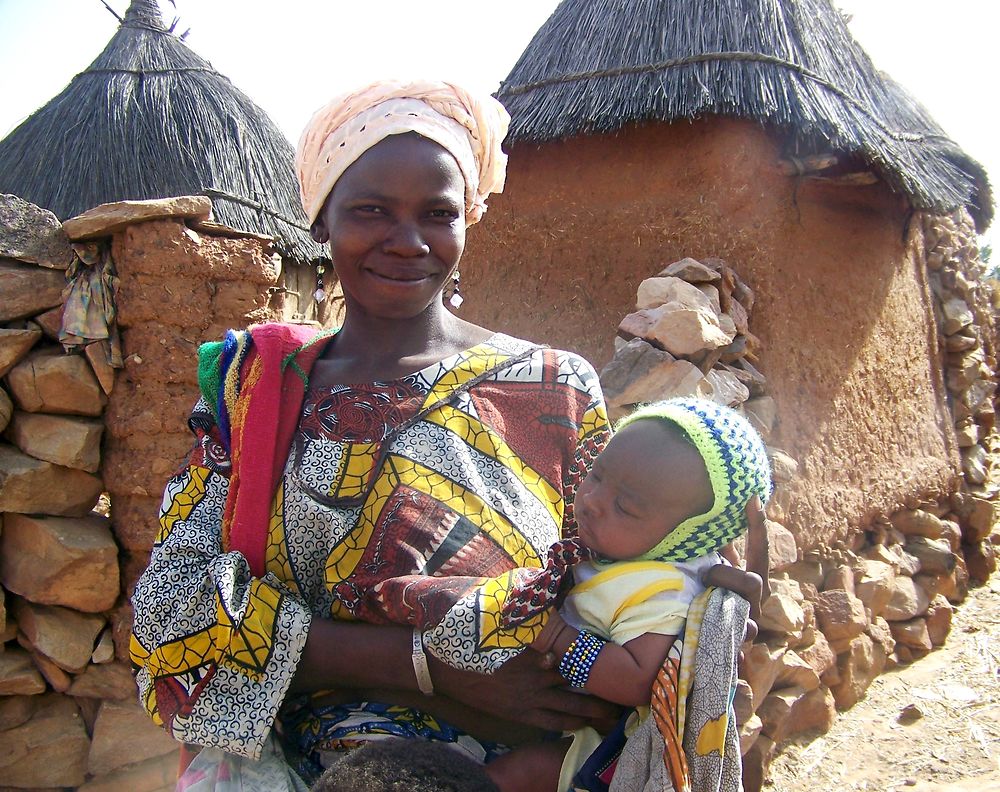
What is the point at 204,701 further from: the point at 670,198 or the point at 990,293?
the point at 990,293

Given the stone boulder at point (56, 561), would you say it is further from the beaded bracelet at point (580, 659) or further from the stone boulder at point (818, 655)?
the stone boulder at point (818, 655)

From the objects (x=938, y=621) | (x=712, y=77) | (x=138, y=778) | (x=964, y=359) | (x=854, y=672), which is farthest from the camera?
(x=964, y=359)

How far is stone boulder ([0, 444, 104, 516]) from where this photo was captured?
3.32m

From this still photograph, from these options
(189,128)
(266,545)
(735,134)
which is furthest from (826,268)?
(189,128)

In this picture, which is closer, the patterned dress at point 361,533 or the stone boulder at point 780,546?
the patterned dress at point 361,533

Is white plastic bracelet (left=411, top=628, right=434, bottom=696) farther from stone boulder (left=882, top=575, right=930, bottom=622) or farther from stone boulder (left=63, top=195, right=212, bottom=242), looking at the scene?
stone boulder (left=882, top=575, right=930, bottom=622)

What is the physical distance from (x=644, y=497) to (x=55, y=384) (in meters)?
2.89

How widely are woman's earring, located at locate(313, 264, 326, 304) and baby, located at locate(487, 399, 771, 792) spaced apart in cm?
709

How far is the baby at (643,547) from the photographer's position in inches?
51.4

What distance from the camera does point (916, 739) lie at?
145 inches

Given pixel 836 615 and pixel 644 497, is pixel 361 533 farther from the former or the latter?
pixel 836 615

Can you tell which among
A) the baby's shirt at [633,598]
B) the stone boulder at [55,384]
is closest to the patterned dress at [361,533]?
the baby's shirt at [633,598]

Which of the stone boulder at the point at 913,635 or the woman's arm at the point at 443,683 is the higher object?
the woman's arm at the point at 443,683

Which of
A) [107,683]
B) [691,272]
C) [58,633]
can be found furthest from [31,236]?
[691,272]
